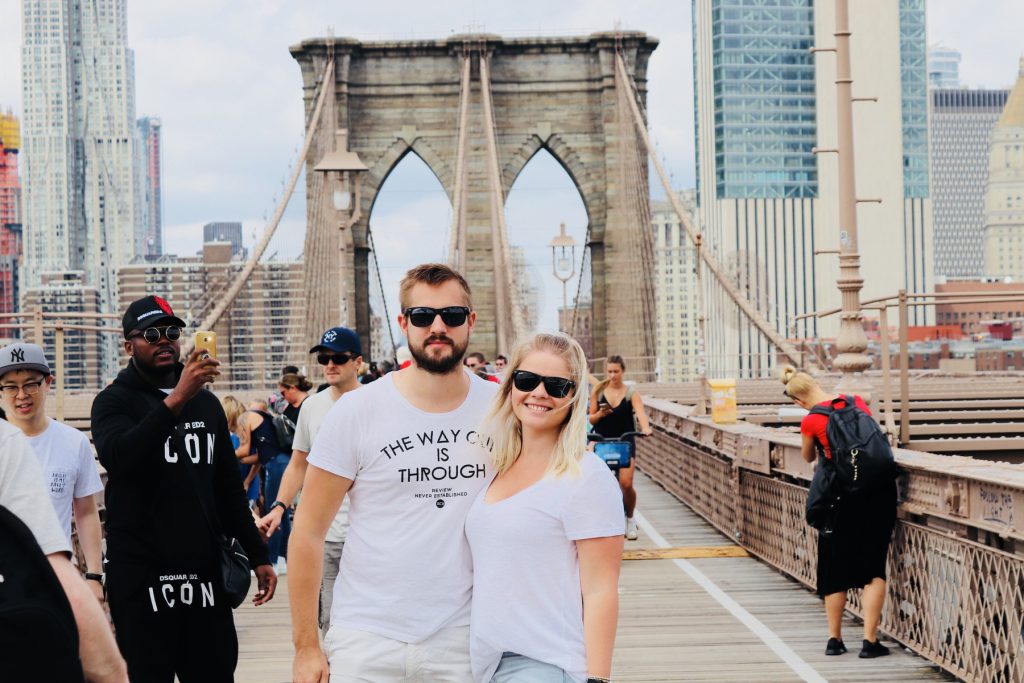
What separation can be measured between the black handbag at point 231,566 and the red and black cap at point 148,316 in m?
0.37

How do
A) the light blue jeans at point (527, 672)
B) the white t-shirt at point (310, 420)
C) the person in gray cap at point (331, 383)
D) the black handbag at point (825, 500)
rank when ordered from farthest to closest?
the black handbag at point (825, 500)
the white t-shirt at point (310, 420)
the person in gray cap at point (331, 383)
the light blue jeans at point (527, 672)

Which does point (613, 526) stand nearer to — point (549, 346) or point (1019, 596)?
point (549, 346)

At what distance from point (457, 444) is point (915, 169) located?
612 feet

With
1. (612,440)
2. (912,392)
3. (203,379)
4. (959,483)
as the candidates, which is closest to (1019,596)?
(959,483)

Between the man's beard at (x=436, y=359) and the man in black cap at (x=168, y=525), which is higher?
the man's beard at (x=436, y=359)

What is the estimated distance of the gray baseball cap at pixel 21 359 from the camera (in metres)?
5.38

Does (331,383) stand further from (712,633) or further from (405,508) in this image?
(405,508)

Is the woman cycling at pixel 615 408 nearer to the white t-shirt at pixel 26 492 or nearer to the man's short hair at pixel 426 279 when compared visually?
the man's short hair at pixel 426 279

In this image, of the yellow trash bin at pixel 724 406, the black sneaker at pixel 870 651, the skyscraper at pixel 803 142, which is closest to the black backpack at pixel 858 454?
the black sneaker at pixel 870 651

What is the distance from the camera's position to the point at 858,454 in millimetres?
7098

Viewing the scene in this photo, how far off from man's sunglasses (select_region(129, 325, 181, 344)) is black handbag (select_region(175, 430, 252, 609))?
343mm

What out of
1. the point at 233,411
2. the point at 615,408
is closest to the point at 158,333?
the point at 233,411

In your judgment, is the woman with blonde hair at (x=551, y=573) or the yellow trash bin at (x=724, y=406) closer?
the woman with blonde hair at (x=551, y=573)

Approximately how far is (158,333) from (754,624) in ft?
15.2
